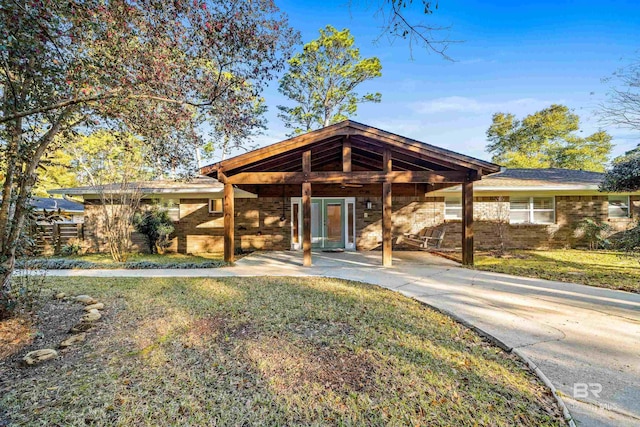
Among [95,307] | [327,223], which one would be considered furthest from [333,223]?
[95,307]

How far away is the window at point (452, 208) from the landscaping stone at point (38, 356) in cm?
1291

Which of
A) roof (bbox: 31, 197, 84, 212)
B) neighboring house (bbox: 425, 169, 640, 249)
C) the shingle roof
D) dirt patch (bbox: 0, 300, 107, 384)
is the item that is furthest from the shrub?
roof (bbox: 31, 197, 84, 212)

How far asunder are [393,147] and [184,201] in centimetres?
903

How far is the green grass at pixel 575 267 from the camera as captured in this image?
6684 mm

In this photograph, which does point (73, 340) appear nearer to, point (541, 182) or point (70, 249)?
point (70, 249)

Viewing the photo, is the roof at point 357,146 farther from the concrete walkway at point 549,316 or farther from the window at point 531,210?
the window at point 531,210

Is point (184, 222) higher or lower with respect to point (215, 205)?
lower

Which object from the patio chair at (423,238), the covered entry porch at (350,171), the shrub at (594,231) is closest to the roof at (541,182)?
the shrub at (594,231)

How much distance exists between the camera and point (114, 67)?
12.2 feet

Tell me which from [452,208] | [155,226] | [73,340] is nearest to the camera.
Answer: [73,340]

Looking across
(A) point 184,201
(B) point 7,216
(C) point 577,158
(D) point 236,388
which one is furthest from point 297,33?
(C) point 577,158

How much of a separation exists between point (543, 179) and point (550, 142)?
16581 mm

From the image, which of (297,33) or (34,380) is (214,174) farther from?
(34,380)

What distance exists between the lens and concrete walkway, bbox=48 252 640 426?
249 centimetres
